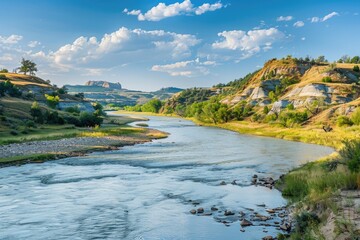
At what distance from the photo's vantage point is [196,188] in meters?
37.1

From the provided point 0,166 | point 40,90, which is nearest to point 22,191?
point 0,166

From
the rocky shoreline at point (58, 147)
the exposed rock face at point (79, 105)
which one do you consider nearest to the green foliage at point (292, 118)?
the rocky shoreline at point (58, 147)

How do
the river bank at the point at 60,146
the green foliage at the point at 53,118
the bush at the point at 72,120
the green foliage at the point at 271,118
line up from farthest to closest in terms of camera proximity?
1. the green foliage at the point at 271,118
2. the bush at the point at 72,120
3. the green foliage at the point at 53,118
4. the river bank at the point at 60,146

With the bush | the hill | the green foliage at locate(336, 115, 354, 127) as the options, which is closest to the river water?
the green foliage at locate(336, 115, 354, 127)

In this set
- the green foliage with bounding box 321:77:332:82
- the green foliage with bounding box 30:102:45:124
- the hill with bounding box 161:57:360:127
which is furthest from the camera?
the green foliage with bounding box 321:77:332:82

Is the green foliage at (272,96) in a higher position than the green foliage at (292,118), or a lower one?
higher

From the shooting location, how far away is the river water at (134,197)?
23609 millimetres

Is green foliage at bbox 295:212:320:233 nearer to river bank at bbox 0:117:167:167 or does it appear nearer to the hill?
river bank at bbox 0:117:167:167

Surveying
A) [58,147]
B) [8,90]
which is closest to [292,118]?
[58,147]

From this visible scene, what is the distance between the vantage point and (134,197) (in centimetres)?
3331

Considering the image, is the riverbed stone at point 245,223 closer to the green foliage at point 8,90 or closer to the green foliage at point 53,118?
the green foliage at point 53,118

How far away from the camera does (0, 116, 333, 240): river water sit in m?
23.6

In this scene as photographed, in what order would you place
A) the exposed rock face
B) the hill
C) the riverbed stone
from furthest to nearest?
the exposed rock face → the hill → the riverbed stone

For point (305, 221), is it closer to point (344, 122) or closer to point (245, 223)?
point (245, 223)
